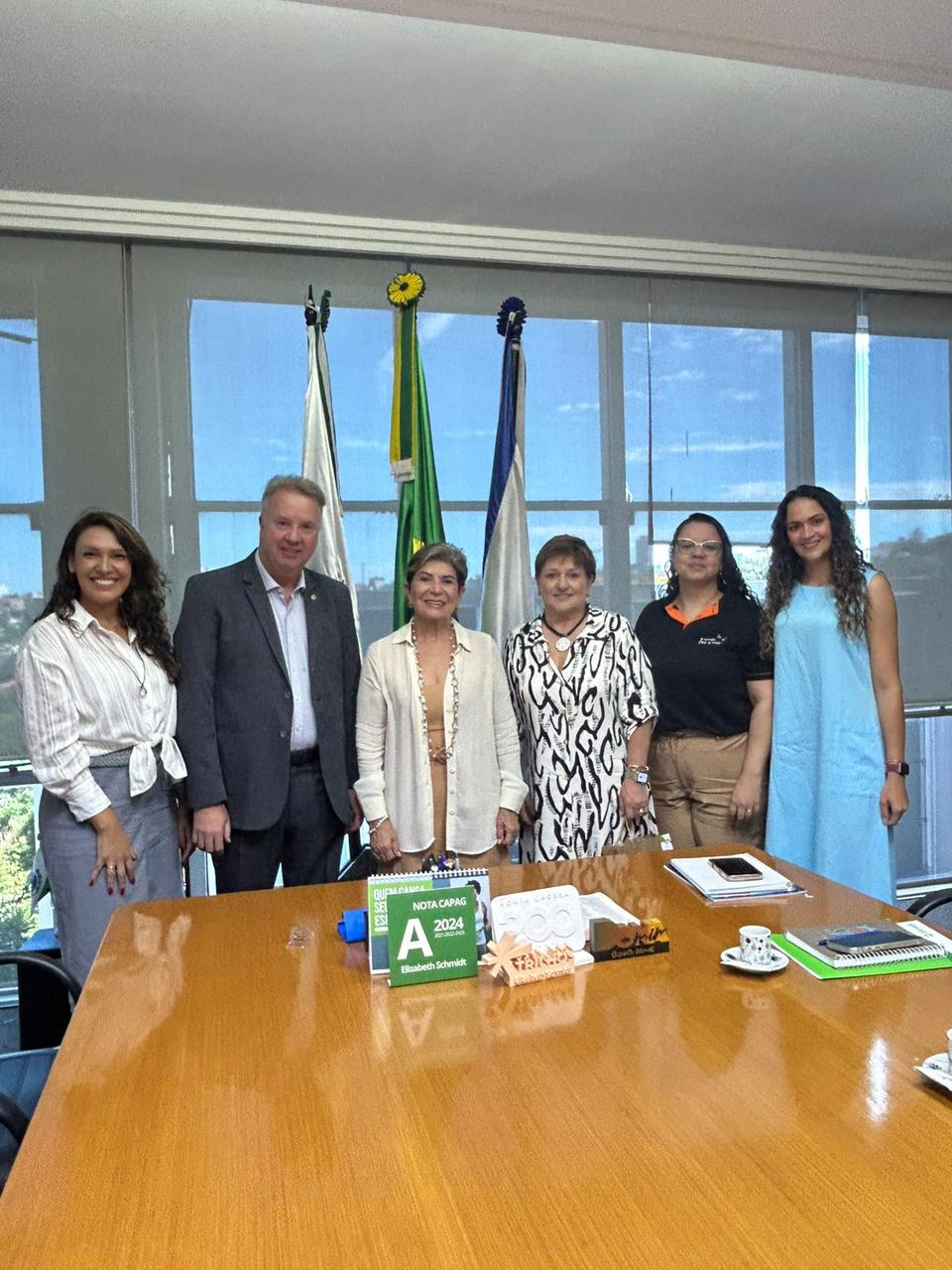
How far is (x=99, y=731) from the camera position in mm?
2770

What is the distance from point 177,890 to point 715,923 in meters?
1.64

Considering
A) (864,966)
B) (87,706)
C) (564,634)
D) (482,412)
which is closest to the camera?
(864,966)

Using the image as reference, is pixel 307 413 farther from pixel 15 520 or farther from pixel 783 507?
pixel 783 507

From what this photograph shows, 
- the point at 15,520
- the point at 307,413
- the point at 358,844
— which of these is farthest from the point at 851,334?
the point at 15,520

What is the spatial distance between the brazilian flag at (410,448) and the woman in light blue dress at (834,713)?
1.39 m

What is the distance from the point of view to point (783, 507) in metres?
3.34

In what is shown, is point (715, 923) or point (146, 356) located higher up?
point (146, 356)

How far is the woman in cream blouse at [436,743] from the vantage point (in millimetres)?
2961

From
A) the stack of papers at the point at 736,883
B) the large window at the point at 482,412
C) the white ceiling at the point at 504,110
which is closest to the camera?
the stack of papers at the point at 736,883

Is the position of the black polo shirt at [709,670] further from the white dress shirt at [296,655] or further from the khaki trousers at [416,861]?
the white dress shirt at [296,655]

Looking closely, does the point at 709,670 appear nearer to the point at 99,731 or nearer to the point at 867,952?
the point at 867,952

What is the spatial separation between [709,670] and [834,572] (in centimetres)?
52

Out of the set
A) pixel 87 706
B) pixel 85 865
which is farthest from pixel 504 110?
pixel 85 865

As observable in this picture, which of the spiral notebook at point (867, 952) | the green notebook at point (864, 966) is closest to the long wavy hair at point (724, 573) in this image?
the spiral notebook at point (867, 952)
